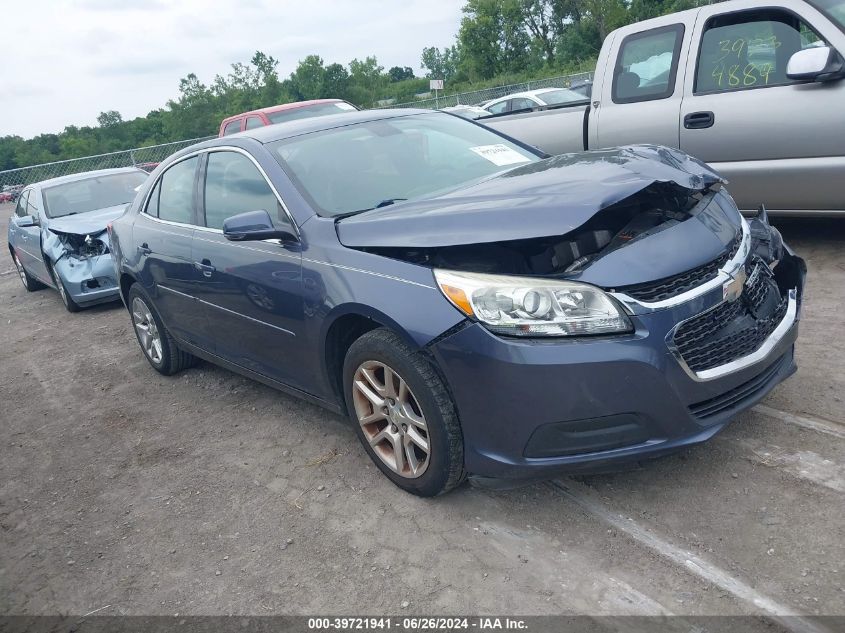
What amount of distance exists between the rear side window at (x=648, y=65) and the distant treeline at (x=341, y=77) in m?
57.2

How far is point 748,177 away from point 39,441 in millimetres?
5320

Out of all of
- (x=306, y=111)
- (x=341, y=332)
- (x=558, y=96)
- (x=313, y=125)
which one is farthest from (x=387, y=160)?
(x=558, y=96)

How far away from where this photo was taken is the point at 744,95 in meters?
5.47

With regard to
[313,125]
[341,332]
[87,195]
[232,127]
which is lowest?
[341,332]

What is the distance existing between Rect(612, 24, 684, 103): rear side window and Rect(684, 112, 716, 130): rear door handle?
284 millimetres

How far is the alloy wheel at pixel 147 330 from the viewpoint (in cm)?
549

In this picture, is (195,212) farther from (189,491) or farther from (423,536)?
(423,536)

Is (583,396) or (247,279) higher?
(247,279)

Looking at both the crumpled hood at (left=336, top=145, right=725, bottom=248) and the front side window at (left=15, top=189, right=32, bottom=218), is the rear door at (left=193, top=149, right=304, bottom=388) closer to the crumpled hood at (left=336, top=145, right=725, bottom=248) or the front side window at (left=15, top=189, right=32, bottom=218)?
the crumpled hood at (left=336, top=145, right=725, bottom=248)

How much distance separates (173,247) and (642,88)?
3.94m

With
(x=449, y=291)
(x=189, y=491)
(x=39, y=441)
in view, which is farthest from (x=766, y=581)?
(x=39, y=441)

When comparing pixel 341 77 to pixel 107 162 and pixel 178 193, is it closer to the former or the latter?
pixel 107 162

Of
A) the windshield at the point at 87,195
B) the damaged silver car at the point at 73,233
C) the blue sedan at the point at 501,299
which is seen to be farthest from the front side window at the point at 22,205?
the blue sedan at the point at 501,299

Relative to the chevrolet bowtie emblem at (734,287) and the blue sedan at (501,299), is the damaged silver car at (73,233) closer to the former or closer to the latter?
the blue sedan at (501,299)
